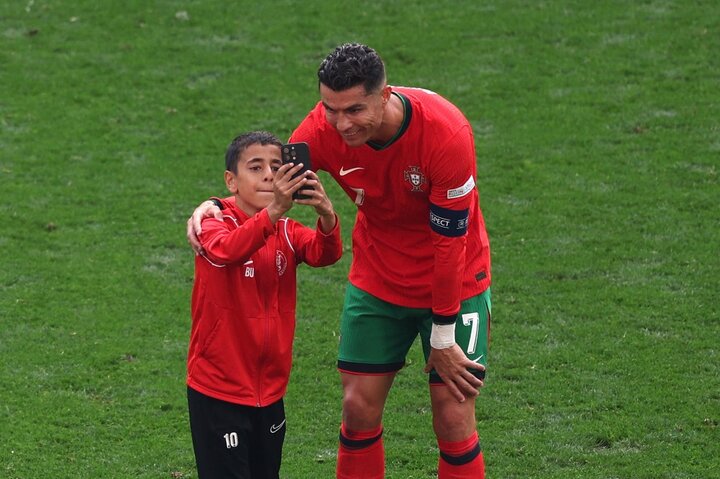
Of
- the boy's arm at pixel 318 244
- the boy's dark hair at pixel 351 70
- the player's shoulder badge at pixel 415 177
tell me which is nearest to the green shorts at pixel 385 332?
the boy's arm at pixel 318 244

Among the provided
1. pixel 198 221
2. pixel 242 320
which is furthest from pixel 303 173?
pixel 242 320

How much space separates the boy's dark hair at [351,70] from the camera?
16.6 feet

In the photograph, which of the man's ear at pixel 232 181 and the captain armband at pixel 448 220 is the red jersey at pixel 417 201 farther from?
the man's ear at pixel 232 181

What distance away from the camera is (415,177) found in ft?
17.8

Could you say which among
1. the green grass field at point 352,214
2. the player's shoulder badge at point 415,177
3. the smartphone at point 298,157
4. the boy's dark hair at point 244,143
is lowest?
the green grass field at point 352,214

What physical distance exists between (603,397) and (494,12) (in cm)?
744

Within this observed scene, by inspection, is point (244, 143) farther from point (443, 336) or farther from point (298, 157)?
point (443, 336)

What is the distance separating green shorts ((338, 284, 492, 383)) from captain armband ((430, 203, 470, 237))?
498 mm

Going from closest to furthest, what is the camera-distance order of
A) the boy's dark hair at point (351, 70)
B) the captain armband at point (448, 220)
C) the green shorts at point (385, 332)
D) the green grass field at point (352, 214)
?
the boy's dark hair at point (351, 70) < the captain armband at point (448, 220) < the green shorts at point (385, 332) < the green grass field at point (352, 214)

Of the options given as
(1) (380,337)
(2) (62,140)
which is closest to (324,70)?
(1) (380,337)

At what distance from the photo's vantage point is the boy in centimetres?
536

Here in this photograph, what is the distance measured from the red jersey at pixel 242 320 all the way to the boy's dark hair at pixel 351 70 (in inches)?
25.9

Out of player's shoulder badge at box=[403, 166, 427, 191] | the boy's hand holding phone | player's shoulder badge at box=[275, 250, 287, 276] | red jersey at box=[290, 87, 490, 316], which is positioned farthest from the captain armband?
player's shoulder badge at box=[275, 250, 287, 276]

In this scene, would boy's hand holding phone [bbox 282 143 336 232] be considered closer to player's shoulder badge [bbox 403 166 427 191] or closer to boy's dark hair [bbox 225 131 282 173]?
boy's dark hair [bbox 225 131 282 173]
